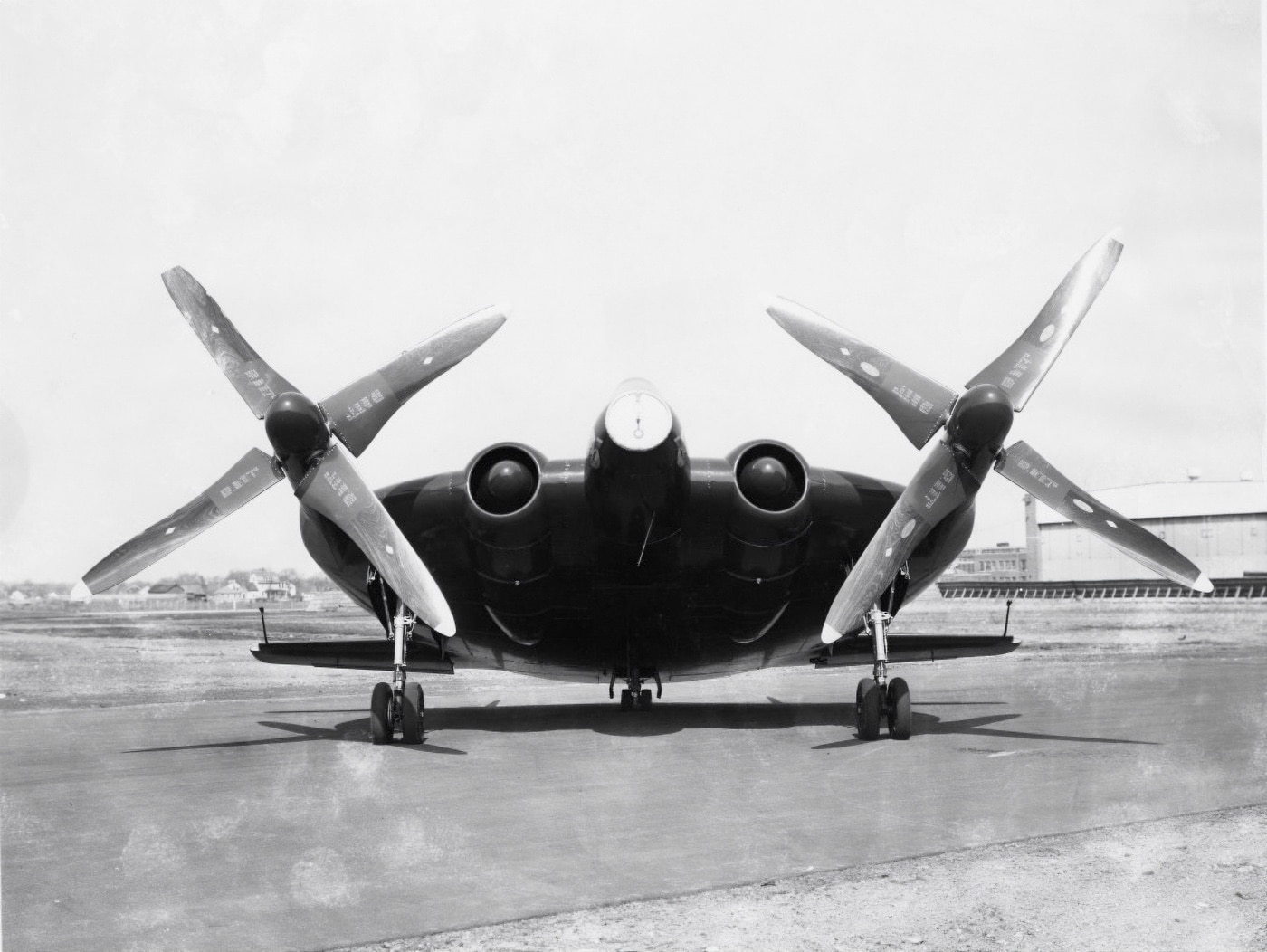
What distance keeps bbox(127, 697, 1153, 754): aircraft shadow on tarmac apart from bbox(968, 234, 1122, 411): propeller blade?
4.75 m

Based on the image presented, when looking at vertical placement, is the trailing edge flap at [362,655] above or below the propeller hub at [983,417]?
below

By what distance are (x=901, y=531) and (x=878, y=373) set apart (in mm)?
2260

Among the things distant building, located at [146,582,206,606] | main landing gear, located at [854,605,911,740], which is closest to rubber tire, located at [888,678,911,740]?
main landing gear, located at [854,605,911,740]

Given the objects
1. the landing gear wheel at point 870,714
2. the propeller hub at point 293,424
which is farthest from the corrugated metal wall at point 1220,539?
the propeller hub at point 293,424

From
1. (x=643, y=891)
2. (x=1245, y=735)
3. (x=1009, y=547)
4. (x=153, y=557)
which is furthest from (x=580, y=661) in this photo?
(x=1009, y=547)

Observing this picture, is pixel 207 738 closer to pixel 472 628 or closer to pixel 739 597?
pixel 472 628

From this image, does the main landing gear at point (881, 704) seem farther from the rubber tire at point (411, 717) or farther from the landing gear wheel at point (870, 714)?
the rubber tire at point (411, 717)

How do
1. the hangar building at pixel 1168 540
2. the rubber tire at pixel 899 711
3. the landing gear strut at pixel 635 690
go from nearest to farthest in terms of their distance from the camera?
the rubber tire at pixel 899 711 → the landing gear strut at pixel 635 690 → the hangar building at pixel 1168 540

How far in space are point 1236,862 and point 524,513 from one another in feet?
30.9

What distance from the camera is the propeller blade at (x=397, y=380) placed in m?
14.5

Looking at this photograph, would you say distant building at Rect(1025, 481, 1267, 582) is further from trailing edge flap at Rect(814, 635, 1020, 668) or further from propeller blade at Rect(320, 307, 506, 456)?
propeller blade at Rect(320, 307, 506, 456)

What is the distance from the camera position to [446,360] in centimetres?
1532

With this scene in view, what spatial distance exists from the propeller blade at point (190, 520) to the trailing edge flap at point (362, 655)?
3.68 metres

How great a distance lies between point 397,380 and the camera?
14938 mm
